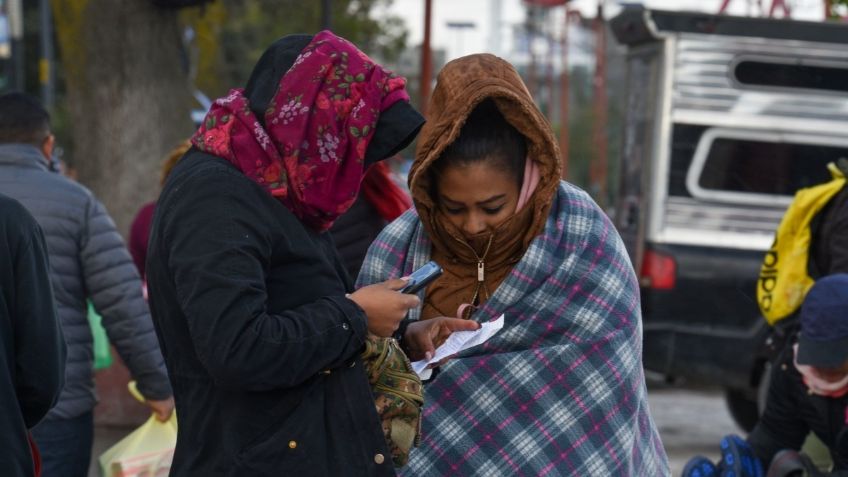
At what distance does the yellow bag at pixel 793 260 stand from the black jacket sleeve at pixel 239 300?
283cm

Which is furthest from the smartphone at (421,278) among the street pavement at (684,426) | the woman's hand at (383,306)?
the street pavement at (684,426)

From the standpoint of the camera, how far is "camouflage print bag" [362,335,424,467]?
97.7 inches

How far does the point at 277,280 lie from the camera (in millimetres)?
2391

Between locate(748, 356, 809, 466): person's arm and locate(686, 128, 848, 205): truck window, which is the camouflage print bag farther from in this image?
locate(686, 128, 848, 205): truck window

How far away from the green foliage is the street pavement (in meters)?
7.03

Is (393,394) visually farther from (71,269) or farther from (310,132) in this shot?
(71,269)

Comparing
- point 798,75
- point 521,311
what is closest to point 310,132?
point 521,311

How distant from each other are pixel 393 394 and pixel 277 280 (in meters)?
0.32

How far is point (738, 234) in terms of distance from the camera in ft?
27.8

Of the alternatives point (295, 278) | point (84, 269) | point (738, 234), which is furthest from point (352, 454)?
point (738, 234)

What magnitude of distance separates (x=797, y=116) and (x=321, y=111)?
6617mm

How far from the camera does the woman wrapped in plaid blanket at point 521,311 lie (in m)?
2.89

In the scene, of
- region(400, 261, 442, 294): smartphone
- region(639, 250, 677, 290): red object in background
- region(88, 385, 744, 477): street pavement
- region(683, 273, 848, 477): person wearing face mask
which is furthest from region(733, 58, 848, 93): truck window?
region(400, 261, 442, 294): smartphone

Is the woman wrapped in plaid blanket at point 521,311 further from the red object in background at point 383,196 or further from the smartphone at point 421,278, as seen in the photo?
the red object in background at point 383,196
